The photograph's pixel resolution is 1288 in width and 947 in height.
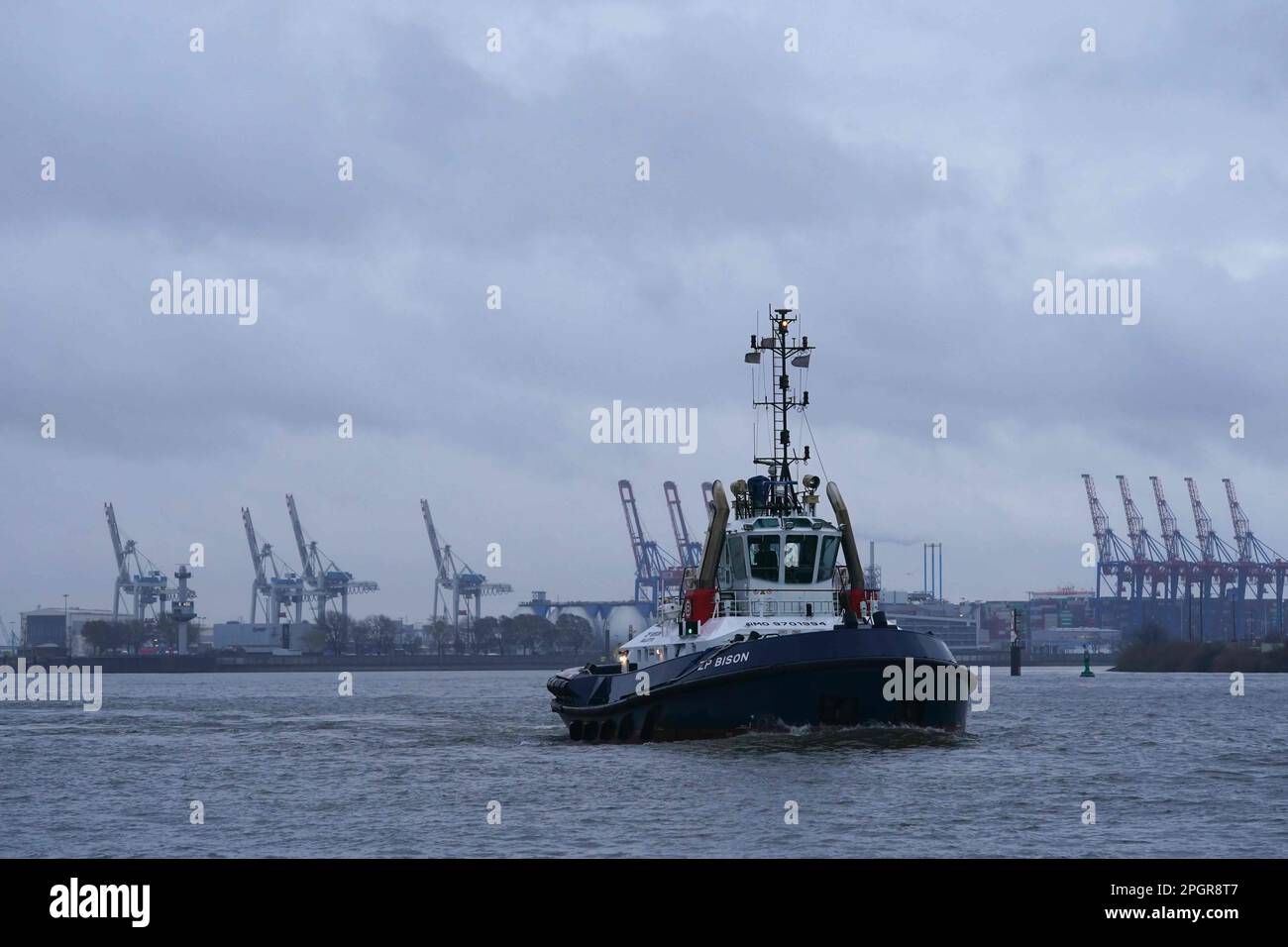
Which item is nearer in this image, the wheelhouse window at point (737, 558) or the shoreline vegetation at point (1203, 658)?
the wheelhouse window at point (737, 558)

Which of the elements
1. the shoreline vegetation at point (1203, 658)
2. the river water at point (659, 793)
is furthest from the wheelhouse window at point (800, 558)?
the shoreline vegetation at point (1203, 658)

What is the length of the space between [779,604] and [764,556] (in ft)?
4.78

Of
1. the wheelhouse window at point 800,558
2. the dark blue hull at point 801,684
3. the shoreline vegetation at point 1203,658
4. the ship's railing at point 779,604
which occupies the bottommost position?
the shoreline vegetation at point 1203,658

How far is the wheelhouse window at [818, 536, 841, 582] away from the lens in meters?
45.3

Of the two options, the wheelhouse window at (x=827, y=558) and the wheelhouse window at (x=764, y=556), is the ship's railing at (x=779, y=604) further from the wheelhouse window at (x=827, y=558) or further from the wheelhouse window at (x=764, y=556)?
the wheelhouse window at (x=827, y=558)

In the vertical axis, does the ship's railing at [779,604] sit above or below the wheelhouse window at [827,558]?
below

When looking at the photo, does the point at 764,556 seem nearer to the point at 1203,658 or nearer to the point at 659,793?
the point at 659,793

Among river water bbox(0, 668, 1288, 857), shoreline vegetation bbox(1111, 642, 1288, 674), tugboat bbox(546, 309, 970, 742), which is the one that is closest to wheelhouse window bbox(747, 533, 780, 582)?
tugboat bbox(546, 309, 970, 742)

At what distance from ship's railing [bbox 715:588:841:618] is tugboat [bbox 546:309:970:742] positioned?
29 mm

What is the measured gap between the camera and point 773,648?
4038 cm

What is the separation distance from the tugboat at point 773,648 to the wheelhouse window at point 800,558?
0.03 metres

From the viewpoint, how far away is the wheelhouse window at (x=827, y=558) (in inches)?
1785

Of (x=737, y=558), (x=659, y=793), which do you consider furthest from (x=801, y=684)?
(x=659, y=793)
